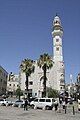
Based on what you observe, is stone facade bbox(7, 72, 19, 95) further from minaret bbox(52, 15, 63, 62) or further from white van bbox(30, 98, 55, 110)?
white van bbox(30, 98, 55, 110)


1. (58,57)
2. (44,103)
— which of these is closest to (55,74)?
(58,57)

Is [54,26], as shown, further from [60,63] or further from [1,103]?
[1,103]

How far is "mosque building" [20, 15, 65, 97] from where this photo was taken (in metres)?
114

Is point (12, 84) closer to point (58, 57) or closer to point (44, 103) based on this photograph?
point (58, 57)

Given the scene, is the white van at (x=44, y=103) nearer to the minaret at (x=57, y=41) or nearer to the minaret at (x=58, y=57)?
the minaret at (x=58, y=57)

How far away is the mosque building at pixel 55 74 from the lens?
113875 millimetres

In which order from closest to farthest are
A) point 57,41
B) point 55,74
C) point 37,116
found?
1. point 37,116
2. point 55,74
3. point 57,41

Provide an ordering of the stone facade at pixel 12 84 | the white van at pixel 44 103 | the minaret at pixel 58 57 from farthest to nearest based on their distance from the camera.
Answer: the stone facade at pixel 12 84 < the minaret at pixel 58 57 < the white van at pixel 44 103

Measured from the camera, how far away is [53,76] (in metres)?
115

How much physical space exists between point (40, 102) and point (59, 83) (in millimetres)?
67045

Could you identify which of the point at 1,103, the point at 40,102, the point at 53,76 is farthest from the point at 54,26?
the point at 40,102

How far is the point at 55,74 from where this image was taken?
376 ft

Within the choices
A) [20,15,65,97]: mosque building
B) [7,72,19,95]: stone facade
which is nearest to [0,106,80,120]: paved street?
[20,15,65,97]: mosque building

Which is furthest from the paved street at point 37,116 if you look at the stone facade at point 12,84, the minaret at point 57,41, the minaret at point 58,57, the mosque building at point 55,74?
the stone facade at point 12,84
